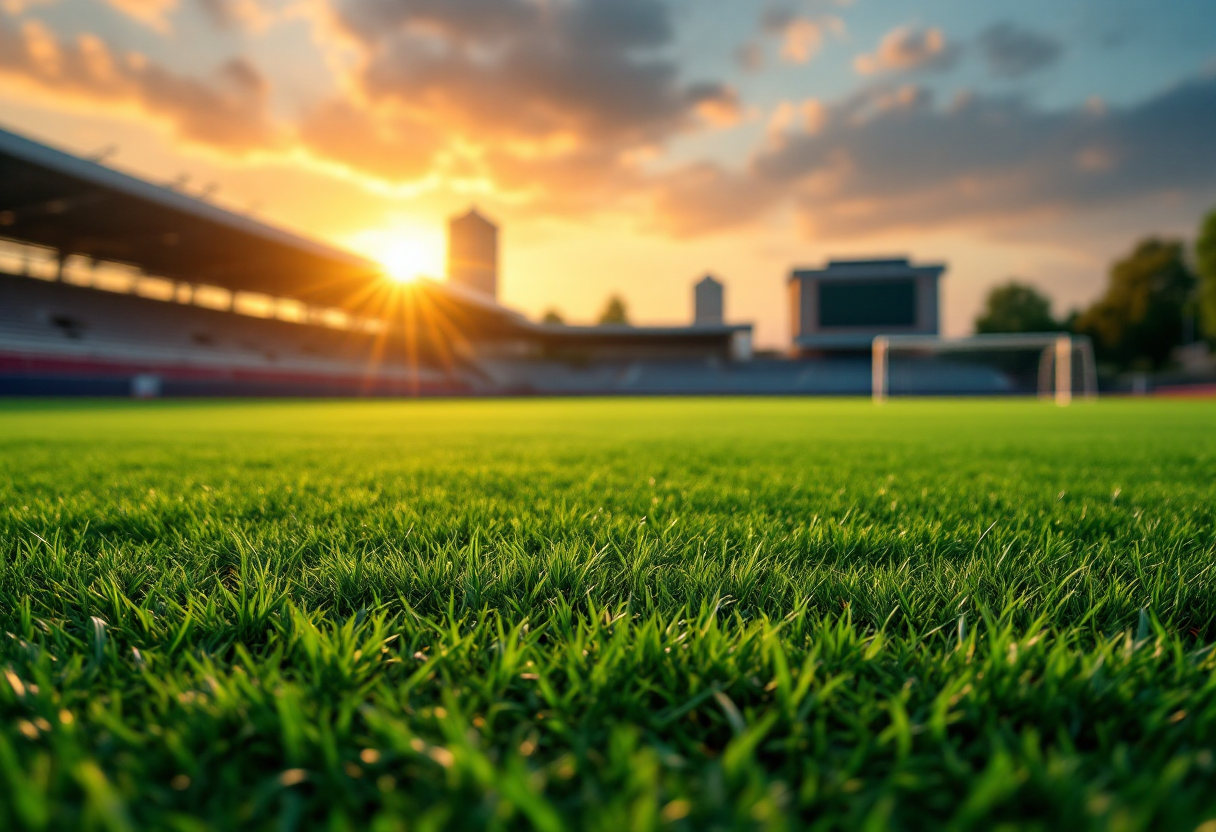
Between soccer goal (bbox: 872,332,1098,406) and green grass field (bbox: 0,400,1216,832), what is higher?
soccer goal (bbox: 872,332,1098,406)

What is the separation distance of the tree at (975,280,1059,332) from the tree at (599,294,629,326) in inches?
1561

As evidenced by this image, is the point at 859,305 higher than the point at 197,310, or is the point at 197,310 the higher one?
the point at 859,305

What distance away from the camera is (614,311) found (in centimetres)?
7562

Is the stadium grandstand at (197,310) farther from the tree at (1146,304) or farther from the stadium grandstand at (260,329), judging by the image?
the tree at (1146,304)

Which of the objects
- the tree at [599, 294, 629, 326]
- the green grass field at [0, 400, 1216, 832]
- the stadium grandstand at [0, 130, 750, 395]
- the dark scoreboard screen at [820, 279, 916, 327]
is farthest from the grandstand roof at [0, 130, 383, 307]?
the tree at [599, 294, 629, 326]

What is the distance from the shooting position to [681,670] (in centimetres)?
89

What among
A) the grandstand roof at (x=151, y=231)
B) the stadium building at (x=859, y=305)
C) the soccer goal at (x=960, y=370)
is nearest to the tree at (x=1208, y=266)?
the soccer goal at (x=960, y=370)

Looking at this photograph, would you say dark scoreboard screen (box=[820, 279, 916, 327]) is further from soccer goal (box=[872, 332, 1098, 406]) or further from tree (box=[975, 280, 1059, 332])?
tree (box=[975, 280, 1059, 332])

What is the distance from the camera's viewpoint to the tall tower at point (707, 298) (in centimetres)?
8619

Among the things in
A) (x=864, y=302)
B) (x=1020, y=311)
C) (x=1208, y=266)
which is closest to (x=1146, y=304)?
(x=1208, y=266)

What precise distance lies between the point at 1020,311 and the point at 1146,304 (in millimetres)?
13658

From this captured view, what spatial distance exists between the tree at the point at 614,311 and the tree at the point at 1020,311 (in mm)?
39657

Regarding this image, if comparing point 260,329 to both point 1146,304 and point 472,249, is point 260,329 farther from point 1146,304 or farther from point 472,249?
point 1146,304

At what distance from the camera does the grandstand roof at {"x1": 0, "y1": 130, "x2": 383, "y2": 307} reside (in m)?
17.6
